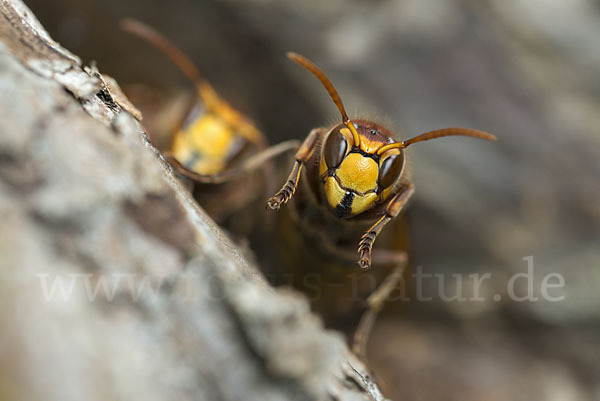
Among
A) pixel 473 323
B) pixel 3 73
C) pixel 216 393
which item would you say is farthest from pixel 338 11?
pixel 216 393

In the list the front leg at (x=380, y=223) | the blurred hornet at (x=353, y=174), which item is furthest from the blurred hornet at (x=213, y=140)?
the front leg at (x=380, y=223)

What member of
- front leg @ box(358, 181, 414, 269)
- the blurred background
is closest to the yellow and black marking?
the blurred background

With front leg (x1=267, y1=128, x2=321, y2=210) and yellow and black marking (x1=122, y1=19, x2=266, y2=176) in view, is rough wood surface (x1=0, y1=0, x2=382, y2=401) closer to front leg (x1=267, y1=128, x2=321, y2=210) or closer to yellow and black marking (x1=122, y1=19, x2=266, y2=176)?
front leg (x1=267, y1=128, x2=321, y2=210)

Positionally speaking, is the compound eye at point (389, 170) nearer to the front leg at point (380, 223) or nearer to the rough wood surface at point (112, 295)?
Result: the front leg at point (380, 223)

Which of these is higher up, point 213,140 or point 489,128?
point 489,128

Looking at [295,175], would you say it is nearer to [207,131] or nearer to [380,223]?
[380,223]

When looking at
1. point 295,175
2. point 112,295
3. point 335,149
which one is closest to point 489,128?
point 335,149
